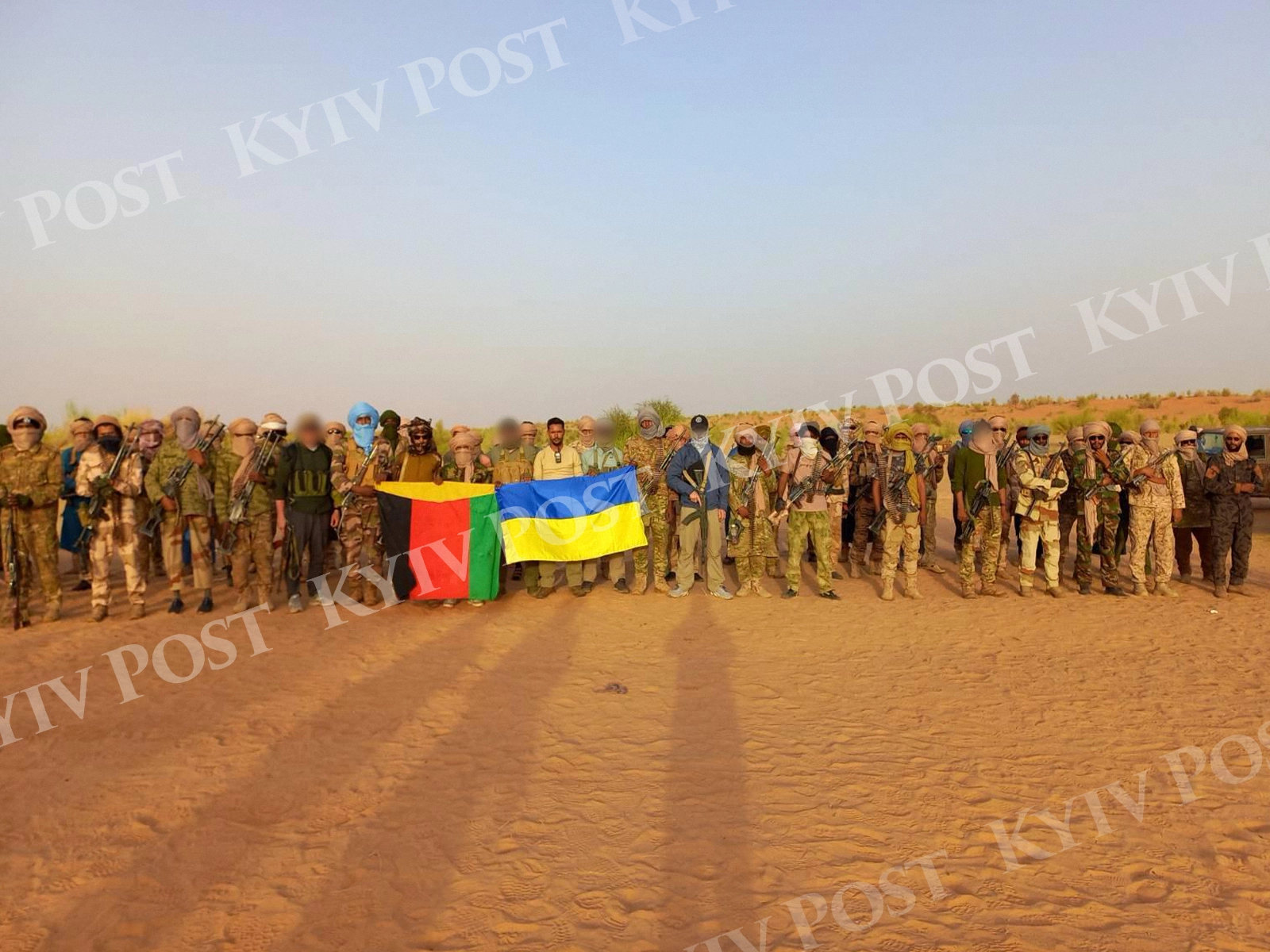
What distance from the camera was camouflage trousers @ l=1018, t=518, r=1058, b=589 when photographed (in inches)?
367

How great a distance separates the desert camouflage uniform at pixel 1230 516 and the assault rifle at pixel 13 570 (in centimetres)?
1384

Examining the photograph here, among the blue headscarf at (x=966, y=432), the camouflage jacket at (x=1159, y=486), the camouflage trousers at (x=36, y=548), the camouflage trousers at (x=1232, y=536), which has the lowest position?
the camouflage trousers at (x=1232, y=536)

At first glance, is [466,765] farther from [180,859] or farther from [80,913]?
[80,913]

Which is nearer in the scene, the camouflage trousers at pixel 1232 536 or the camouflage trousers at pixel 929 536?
the camouflage trousers at pixel 1232 536

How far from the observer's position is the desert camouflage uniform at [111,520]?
8336mm

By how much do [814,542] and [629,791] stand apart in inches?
225

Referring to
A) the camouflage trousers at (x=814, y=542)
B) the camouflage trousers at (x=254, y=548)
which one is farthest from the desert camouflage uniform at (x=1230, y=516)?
the camouflage trousers at (x=254, y=548)

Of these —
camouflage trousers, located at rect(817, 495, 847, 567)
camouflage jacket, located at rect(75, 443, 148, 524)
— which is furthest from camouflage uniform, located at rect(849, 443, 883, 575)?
camouflage jacket, located at rect(75, 443, 148, 524)

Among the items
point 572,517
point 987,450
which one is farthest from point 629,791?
point 987,450

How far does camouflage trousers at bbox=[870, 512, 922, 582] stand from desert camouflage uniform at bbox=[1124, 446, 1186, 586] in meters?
2.69

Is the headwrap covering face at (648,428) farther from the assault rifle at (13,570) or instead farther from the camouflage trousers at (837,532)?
the assault rifle at (13,570)

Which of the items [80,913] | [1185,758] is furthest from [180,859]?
[1185,758]

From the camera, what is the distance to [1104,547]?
31.8 ft

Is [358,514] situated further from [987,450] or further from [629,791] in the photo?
[987,450]
